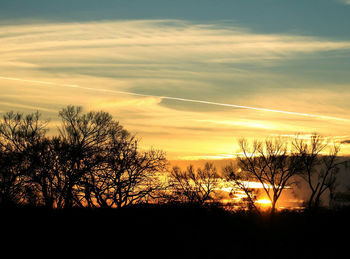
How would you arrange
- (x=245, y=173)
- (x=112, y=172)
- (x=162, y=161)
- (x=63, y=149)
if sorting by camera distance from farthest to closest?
(x=245, y=173)
(x=162, y=161)
(x=112, y=172)
(x=63, y=149)

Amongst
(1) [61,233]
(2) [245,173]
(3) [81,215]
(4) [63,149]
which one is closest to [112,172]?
(4) [63,149]

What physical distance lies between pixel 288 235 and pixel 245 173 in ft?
100

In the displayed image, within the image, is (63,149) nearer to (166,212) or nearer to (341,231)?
(166,212)

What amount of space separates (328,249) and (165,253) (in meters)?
13.1

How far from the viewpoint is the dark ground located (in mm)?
29797

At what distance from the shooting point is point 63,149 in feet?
155

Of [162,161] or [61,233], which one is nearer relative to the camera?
[61,233]

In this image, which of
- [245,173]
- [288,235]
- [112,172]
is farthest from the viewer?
[245,173]

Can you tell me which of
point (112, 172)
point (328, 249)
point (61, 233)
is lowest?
point (328, 249)

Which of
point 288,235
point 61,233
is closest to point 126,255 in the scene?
point 61,233

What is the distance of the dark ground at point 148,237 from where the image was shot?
2980 cm

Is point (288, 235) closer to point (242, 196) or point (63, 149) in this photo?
point (63, 149)

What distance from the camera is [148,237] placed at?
33812 millimetres

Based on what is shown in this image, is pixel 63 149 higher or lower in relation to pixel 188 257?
→ higher
